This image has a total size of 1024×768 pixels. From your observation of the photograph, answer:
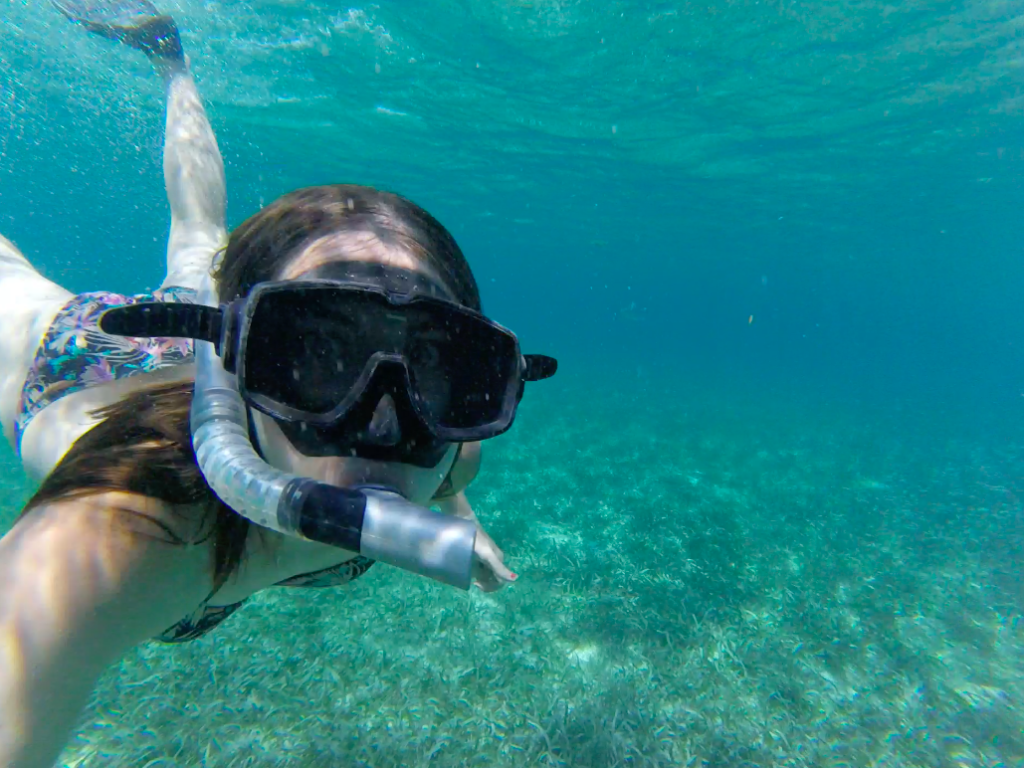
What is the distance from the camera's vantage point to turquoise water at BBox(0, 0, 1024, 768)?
209 inches

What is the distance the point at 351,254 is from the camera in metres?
1.89

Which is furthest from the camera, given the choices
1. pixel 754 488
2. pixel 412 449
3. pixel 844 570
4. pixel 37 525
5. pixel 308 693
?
pixel 754 488

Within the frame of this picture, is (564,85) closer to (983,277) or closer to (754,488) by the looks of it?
(754,488)

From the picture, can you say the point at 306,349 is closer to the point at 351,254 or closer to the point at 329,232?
the point at 351,254

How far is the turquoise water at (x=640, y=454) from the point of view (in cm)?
531

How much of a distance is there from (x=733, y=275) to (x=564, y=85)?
66.4 metres

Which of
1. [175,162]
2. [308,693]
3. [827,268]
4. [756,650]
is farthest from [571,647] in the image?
[827,268]

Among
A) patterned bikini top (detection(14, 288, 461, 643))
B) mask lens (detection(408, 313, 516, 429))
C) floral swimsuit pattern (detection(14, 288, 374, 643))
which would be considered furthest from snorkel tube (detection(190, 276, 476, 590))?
floral swimsuit pattern (detection(14, 288, 374, 643))

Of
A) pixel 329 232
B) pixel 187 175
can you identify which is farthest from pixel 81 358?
pixel 329 232

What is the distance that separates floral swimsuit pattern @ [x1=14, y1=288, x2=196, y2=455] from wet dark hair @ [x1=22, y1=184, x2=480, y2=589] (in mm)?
1444

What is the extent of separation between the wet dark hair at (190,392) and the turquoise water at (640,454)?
374 cm

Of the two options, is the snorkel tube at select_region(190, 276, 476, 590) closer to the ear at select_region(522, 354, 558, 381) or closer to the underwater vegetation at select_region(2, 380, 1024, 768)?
the ear at select_region(522, 354, 558, 381)

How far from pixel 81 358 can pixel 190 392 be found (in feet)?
6.76

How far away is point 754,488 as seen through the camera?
1367cm
